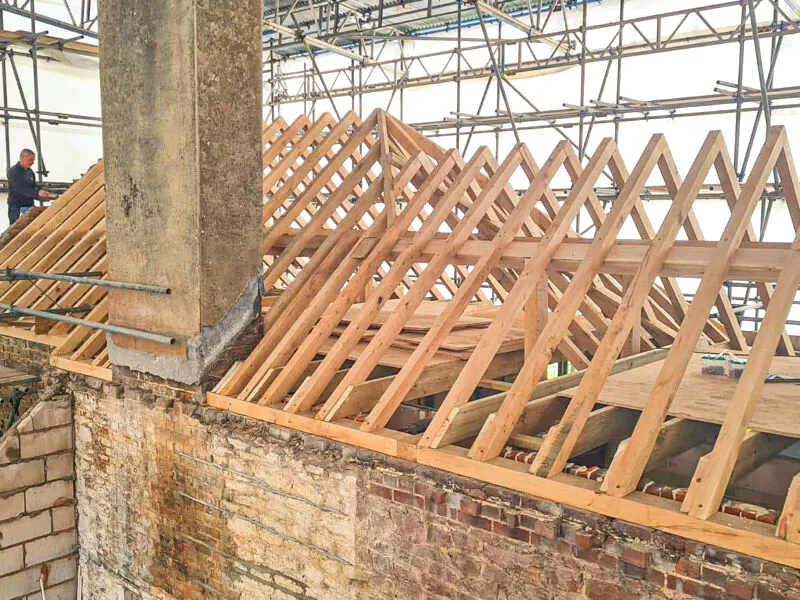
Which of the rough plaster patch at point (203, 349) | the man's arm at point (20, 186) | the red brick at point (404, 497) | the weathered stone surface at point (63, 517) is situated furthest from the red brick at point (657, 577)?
the man's arm at point (20, 186)

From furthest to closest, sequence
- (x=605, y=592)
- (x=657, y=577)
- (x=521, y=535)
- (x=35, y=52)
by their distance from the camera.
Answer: (x=35, y=52) → (x=521, y=535) → (x=605, y=592) → (x=657, y=577)

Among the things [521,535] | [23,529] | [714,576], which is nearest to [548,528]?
[521,535]

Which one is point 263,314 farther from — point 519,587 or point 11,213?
point 11,213

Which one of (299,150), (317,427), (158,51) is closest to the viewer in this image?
(317,427)

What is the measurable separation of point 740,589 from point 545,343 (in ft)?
4.65

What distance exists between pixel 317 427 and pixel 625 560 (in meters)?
1.91

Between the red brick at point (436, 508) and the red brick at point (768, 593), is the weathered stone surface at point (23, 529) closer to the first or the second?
the red brick at point (436, 508)

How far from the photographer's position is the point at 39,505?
18.7 ft

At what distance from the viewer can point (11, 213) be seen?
10.2m

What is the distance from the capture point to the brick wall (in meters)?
5.50

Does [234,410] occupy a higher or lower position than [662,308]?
lower

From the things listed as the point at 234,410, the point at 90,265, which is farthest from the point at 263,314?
the point at 90,265

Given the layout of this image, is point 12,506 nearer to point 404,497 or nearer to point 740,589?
point 404,497

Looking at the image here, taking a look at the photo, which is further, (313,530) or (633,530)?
(313,530)
